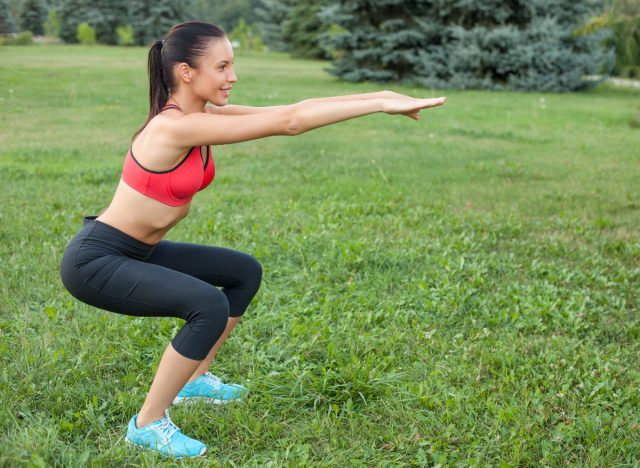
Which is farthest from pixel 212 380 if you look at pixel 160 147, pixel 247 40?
pixel 247 40

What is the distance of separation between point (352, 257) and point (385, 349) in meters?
1.48

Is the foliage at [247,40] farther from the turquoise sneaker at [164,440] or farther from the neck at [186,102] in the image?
the turquoise sneaker at [164,440]

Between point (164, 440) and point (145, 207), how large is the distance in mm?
979

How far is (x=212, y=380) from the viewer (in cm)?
350

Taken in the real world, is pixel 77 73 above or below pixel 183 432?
below

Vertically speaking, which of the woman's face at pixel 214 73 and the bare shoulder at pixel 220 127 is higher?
the woman's face at pixel 214 73

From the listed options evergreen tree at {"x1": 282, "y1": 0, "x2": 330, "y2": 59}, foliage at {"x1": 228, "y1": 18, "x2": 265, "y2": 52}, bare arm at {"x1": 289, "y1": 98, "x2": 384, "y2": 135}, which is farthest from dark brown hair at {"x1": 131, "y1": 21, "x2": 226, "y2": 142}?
foliage at {"x1": 228, "y1": 18, "x2": 265, "y2": 52}

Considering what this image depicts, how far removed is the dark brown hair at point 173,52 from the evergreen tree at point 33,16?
5969 cm

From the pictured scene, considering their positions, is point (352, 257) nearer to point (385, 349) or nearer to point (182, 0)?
point (385, 349)

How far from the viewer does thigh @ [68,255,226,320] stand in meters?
2.94

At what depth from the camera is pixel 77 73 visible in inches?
890

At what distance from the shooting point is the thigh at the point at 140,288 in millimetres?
2943

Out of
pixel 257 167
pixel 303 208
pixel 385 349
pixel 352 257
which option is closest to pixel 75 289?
pixel 385 349

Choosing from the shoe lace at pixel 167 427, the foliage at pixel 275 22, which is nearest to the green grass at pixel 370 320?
the shoe lace at pixel 167 427
